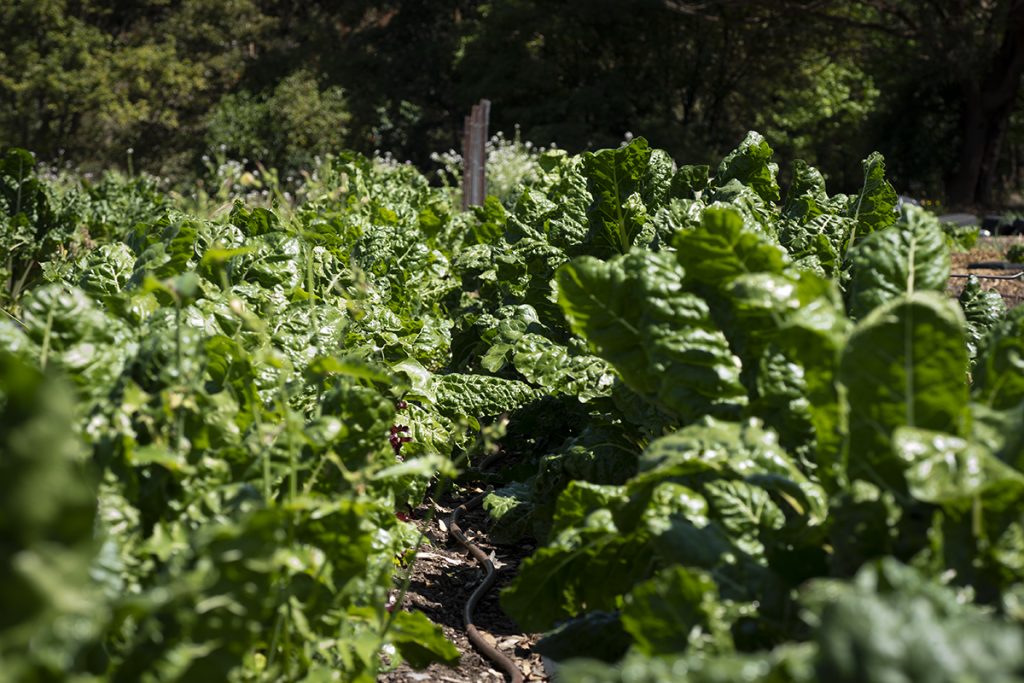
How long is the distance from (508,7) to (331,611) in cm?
2799

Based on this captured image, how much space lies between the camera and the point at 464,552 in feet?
12.3

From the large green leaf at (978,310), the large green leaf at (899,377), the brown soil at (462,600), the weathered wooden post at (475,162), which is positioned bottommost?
the brown soil at (462,600)

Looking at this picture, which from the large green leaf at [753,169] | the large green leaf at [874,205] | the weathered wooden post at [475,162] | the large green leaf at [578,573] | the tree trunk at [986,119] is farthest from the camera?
the tree trunk at [986,119]

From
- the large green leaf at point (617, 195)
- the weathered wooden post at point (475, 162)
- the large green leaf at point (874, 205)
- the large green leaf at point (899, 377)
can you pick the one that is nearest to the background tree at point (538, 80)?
the weathered wooden post at point (475, 162)

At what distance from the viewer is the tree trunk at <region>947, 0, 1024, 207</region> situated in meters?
24.7

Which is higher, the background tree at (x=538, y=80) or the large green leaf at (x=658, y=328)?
the background tree at (x=538, y=80)

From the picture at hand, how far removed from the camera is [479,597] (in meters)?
3.27

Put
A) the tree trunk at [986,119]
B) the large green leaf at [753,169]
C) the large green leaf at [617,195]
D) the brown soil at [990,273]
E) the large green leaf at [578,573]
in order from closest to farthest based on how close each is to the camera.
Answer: the large green leaf at [578,573]
the large green leaf at [753,169]
the large green leaf at [617,195]
the brown soil at [990,273]
the tree trunk at [986,119]

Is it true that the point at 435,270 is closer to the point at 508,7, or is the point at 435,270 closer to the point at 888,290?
the point at 888,290

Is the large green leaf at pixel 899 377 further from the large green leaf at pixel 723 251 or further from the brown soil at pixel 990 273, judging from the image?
the brown soil at pixel 990 273

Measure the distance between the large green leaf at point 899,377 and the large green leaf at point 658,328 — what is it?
45cm

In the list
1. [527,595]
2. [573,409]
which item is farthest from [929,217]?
[573,409]

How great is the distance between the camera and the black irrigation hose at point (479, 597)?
2799 mm

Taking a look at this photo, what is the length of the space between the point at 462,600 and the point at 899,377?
2.00 metres
